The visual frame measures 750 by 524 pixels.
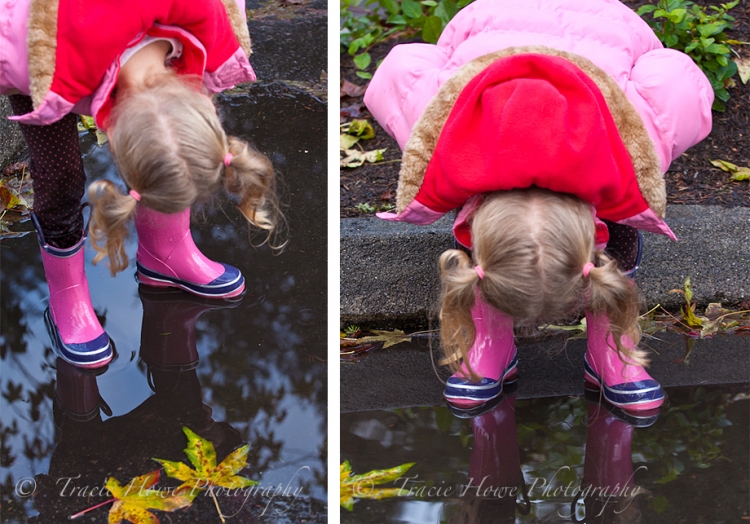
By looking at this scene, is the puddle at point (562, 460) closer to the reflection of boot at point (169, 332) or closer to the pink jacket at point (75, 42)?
the reflection of boot at point (169, 332)

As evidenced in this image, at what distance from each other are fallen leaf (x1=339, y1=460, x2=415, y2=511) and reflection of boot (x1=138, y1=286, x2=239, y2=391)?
23.8 inches

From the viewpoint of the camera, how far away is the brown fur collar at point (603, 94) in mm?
1780

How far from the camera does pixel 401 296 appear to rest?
251 centimetres

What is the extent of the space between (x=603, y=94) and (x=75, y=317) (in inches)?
64.8

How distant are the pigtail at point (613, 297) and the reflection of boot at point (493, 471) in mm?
419

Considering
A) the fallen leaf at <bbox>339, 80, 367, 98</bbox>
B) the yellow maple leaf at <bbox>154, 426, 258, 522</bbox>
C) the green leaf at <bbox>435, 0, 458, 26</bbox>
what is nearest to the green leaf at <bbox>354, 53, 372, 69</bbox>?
the fallen leaf at <bbox>339, 80, 367, 98</bbox>

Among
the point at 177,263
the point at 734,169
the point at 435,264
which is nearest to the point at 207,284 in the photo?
the point at 177,263

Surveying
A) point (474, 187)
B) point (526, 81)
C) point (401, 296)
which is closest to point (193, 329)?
point (401, 296)

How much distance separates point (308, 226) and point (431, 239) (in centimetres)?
47

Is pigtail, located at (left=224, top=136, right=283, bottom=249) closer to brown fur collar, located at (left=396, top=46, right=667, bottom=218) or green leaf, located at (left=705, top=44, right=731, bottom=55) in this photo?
brown fur collar, located at (left=396, top=46, right=667, bottom=218)

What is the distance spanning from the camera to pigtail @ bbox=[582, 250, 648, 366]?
68.4 inches

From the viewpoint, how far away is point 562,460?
2.08 metres

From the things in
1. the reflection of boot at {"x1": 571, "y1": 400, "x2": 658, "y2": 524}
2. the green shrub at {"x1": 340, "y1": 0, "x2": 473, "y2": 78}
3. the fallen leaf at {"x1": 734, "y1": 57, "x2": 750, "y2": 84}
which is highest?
the green shrub at {"x1": 340, "y1": 0, "x2": 473, "y2": 78}

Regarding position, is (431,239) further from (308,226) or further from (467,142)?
(467,142)
